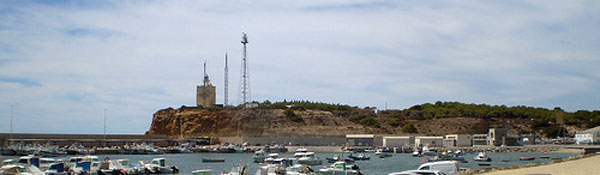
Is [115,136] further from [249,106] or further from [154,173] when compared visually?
[154,173]

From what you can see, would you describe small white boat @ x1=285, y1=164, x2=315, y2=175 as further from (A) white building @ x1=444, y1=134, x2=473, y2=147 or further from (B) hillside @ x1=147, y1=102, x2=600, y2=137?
(B) hillside @ x1=147, y1=102, x2=600, y2=137

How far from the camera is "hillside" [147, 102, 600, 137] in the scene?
437 ft

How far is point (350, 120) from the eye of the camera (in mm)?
148375

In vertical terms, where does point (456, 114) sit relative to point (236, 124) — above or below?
above

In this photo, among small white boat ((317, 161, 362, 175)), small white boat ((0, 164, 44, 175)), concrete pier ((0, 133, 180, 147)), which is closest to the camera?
small white boat ((0, 164, 44, 175))

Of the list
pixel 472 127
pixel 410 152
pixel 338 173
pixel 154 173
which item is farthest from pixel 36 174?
pixel 472 127

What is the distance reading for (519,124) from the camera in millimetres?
146000

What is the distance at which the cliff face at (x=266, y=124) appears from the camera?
13188cm

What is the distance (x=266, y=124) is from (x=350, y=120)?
85.0 ft

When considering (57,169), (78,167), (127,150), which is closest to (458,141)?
(127,150)

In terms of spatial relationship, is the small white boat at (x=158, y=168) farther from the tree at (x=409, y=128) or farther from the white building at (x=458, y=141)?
the tree at (x=409, y=128)

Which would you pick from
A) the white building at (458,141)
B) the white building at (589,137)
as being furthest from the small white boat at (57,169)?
the white building at (589,137)

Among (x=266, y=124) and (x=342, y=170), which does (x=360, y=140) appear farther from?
(x=342, y=170)

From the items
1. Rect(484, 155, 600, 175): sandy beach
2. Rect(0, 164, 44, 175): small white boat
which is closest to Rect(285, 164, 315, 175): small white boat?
Rect(484, 155, 600, 175): sandy beach
